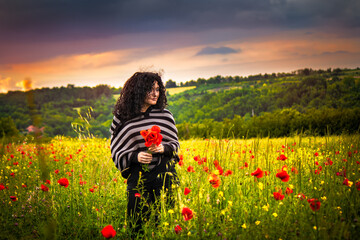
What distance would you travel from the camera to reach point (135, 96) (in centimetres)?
322

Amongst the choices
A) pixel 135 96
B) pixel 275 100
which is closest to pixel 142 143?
pixel 135 96

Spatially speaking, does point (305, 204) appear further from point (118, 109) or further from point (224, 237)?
point (118, 109)

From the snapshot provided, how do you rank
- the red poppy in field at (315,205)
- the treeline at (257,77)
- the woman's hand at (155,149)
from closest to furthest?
the red poppy in field at (315,205)
the woman's hand at (155,149)
the treeline at (257,77)

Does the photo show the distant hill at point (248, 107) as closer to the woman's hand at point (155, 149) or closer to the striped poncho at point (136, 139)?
the striped poncho at point (136, 139)

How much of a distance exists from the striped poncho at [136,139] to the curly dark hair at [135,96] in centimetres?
9

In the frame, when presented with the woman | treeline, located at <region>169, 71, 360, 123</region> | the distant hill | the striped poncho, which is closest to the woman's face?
the woman

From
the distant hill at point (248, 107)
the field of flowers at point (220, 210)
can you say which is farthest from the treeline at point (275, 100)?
the field of flowers at point (220, 210)

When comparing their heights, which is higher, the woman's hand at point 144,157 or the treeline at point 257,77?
the treeline at point 257,77

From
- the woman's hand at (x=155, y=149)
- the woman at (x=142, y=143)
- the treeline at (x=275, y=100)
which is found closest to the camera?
the woman's hand at (x=155, y=149)

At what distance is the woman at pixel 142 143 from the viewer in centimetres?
294

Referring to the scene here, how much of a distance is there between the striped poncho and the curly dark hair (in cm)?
9

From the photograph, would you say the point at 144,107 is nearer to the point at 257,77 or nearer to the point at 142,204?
the point at 142,204

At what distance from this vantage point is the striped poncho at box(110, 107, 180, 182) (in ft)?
10.1

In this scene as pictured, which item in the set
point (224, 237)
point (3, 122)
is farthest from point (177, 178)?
point (3, 122)
